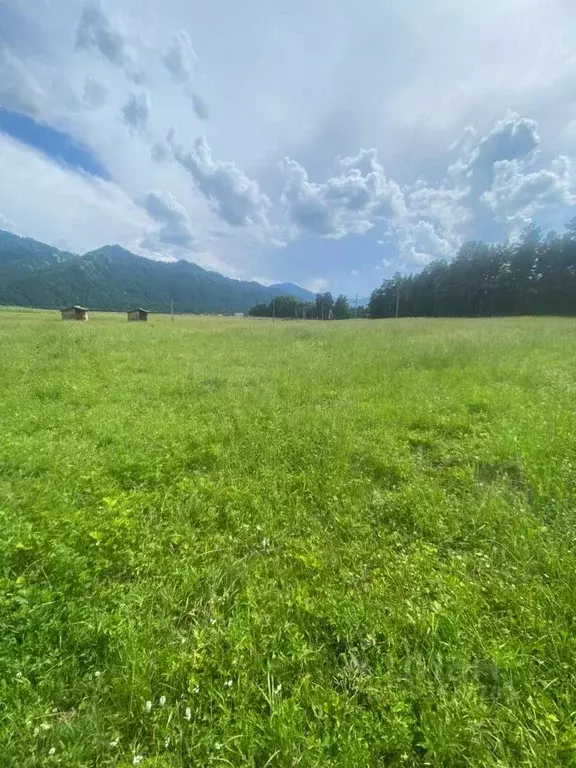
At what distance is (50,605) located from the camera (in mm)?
2525

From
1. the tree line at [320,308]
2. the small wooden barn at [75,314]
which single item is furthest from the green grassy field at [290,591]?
the tree line at [320,308]

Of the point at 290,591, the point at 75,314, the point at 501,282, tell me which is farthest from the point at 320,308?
the point at 290,591

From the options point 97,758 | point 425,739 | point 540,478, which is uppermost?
point 540,478

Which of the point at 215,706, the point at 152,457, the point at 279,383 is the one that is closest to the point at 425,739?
the point at 215,706

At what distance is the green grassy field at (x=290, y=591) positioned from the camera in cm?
182

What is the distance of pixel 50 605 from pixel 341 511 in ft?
8.82

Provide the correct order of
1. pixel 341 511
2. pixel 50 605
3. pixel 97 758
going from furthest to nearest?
pixel 341 511 → pixel 50 605 → pixel 97 758

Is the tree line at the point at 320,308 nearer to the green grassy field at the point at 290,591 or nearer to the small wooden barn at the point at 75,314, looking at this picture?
the small wooden barn at the point at 75,314

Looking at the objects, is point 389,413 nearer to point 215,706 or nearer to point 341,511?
point 341,511

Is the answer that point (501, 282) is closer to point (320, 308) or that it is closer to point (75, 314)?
Result: point (320, 308)

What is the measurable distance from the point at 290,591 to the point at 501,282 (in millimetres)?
71654

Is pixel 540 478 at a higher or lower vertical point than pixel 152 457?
higher

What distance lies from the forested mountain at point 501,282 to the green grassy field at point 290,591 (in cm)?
5992

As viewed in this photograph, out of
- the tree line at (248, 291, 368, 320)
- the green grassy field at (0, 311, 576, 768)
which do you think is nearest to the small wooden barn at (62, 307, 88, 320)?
the green grassy field at (0, 311, 576, 768)
